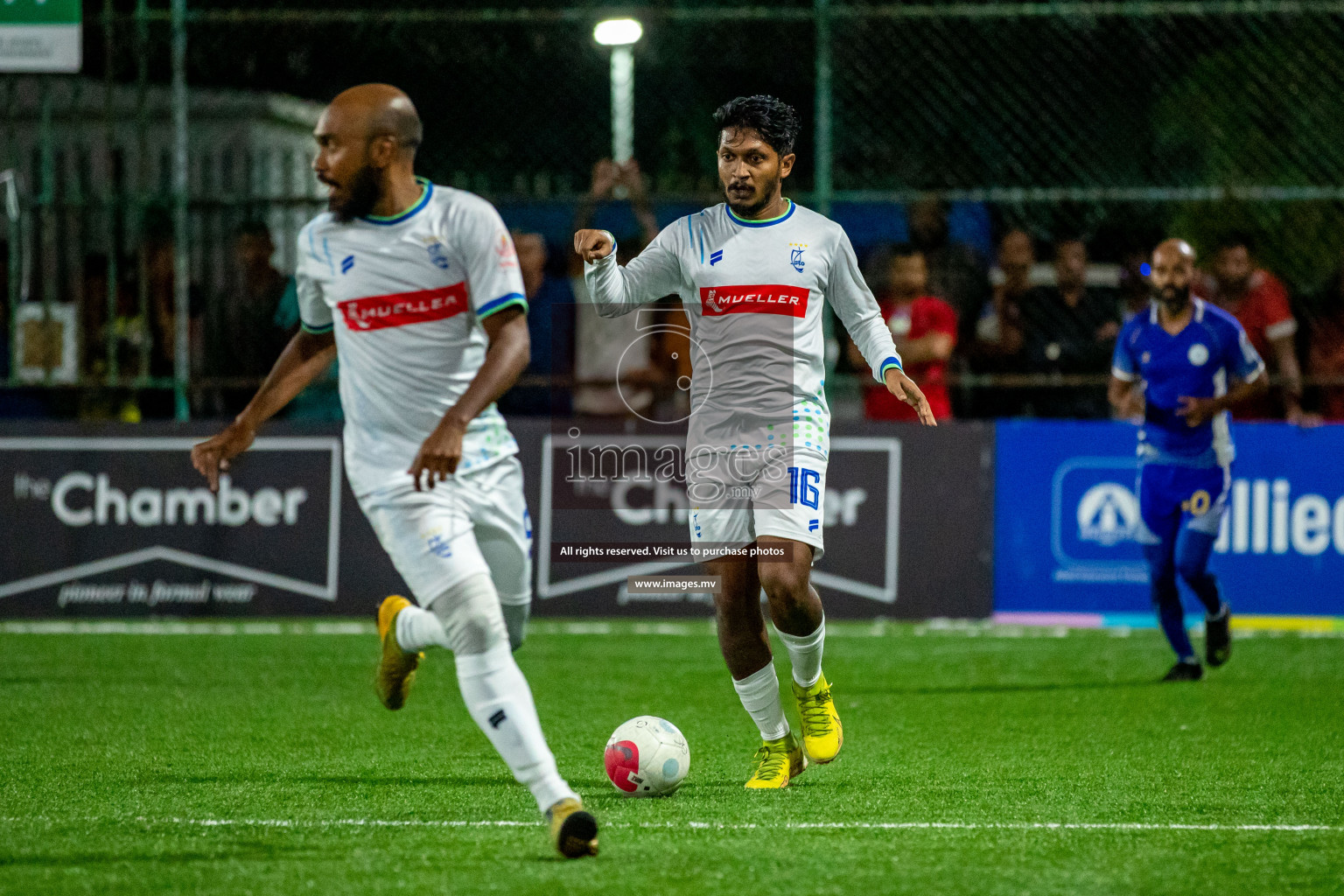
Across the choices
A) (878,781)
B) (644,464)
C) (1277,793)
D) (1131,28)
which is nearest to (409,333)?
(878,781)

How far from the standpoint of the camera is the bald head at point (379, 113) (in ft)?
16.3

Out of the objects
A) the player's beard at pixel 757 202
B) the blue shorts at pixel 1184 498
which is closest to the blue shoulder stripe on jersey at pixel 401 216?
the player's beard at pixel 757 202

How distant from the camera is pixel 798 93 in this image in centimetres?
1267

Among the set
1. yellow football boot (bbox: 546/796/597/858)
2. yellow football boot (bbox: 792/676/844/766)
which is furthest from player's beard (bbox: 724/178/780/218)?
yellow football boot (bbox: 546/796/597/858)

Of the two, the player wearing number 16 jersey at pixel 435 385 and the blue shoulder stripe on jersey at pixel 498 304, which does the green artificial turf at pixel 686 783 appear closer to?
the player wearing number 16 jersey at pixel 435 385

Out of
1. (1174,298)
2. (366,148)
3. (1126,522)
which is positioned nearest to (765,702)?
(366,148)

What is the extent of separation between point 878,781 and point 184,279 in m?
7.44

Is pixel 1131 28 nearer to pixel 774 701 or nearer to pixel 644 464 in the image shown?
pixel 644 464

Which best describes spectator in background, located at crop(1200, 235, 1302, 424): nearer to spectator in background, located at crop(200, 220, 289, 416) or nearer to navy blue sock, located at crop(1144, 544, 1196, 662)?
navy blue sock, located at crop(1144, 544, 1196, 662)

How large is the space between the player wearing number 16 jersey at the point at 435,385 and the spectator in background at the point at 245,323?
23.0 ft

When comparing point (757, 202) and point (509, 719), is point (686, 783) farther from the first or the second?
point (757, 202)

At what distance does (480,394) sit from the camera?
4848 mm

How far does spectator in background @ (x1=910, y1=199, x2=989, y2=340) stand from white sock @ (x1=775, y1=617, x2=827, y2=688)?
6.06 meters

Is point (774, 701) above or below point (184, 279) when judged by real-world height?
below
